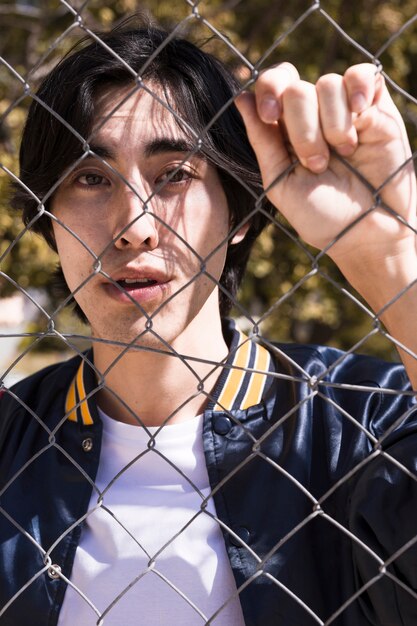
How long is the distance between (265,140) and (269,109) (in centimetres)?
5

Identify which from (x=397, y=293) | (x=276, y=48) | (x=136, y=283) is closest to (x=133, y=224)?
(x=136, y=283)

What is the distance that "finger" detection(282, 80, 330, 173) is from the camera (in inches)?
41.8

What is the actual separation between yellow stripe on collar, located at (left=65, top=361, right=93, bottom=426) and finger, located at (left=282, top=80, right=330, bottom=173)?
2.52ft

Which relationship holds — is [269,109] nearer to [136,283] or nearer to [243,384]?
[136,283]

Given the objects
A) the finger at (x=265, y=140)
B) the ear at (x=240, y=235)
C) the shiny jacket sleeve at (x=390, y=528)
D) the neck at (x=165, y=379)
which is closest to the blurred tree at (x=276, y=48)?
the ear at (x=240, y=235)

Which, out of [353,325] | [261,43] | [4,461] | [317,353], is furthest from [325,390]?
[353,325]

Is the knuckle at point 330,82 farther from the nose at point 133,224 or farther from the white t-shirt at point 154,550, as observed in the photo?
the white t-shirt at point 154,550

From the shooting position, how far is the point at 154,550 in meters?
1.50

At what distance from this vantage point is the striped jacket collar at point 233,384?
159 cm

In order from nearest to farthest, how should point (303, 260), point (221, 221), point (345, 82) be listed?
point (345, 82) → point (221, 221) → point (303, 260)

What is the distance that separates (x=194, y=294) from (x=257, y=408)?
23 cm

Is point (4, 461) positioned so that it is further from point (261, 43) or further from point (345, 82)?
point (261, 43)

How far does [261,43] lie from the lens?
162 inches

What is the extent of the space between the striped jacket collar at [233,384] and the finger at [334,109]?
0.54m
